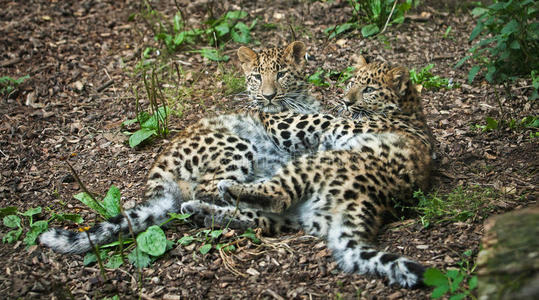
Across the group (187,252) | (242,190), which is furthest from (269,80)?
(187,252)

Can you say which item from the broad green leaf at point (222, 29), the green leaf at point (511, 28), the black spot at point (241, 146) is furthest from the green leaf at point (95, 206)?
the green leaf at point (511, 28)

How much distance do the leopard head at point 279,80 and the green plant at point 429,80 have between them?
6.39 feet

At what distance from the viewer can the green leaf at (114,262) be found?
5.46 meters

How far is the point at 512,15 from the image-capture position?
767 centimetres

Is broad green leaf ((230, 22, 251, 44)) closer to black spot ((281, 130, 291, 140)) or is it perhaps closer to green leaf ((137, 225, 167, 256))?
black spot ((281, 130, 291, 140))

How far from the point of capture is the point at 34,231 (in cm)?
591

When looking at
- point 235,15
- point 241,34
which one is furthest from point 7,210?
point 235,15

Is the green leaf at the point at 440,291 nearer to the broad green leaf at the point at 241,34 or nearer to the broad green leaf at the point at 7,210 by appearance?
the broad green leaf at the point at 7,210

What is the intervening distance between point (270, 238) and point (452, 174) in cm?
238

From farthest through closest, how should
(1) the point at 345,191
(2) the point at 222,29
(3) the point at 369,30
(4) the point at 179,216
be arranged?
(2) the point at 222,29 → (3) the point at 369,30 → (4) the point at 179,216 → (1) the point at 345,191

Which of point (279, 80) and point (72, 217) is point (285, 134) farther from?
point (72, 217)

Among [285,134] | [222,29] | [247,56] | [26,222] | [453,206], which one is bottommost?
[26,222]

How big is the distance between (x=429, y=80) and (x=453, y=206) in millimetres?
3615

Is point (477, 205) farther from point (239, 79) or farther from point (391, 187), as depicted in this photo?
point (239, 79)
